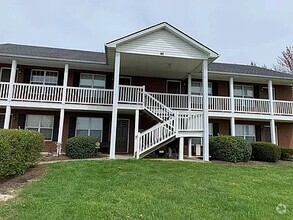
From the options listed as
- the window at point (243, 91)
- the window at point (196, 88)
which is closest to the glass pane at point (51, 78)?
the window at point (196, 88)

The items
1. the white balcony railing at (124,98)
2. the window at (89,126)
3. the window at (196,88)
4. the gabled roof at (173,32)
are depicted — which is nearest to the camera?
the gabled roof at (173,32)

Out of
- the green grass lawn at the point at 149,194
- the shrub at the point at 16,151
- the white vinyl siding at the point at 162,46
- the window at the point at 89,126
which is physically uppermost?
the white vinyl siding at the point at 162,46

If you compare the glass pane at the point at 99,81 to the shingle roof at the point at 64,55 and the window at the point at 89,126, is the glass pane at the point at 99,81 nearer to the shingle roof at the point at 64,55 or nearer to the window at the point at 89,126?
the shingle roof at the point at 64,55

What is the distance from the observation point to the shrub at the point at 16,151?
825cm

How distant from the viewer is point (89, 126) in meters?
17.5

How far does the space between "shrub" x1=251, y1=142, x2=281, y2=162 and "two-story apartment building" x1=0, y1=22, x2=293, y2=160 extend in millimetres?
2017

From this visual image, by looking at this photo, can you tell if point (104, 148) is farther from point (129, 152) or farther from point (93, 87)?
point (93, 87)

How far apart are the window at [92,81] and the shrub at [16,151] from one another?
8.01m

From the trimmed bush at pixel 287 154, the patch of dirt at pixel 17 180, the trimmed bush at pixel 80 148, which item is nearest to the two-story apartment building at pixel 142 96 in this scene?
the trimmed bush at pixel 80 148

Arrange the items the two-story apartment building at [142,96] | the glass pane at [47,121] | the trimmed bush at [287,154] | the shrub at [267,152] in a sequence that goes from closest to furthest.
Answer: the two-story apartment building at [142,96]
the shrub at [267,152]
the trimmed bush at [287,154]
the glass pane at [47,121]

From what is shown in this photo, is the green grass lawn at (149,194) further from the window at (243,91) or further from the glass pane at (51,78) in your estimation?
the window at (243,91)

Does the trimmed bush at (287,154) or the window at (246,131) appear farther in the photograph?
the window at (246,131)

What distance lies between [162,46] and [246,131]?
9.42m

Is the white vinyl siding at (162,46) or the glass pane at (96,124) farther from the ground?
the white vinyl siding at (162,46)
